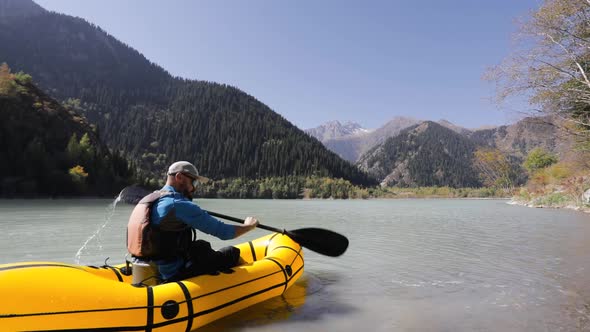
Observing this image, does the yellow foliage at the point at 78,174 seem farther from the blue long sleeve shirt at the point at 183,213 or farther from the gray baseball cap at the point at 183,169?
the gray baseball cap at the point at 183,169

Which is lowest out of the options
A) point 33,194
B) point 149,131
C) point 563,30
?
point 33,194

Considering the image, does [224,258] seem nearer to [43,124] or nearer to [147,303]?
[147,303]

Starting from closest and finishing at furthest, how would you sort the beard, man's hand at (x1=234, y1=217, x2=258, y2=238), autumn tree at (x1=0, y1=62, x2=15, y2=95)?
the beard
man's hand at (x1=234, y1=217, x2=258, y2=238)
autumn tree at (x1=0, y1=62, x2=15, y2=95)

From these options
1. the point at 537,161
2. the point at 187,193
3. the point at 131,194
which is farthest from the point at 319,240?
the point at 537,161

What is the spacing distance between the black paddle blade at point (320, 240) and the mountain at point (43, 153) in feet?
194

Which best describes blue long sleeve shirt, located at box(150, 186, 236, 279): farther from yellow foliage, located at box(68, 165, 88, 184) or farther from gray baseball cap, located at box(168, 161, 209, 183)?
yellow foliage, located at box(68, 165, 88, 184)

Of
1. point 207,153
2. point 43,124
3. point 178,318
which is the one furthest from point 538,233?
point 207,153

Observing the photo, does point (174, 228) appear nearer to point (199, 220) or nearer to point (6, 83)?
point (199, 220)

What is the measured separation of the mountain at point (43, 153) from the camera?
57.5m

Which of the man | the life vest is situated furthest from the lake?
the life vest

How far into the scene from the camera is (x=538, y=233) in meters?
18.0

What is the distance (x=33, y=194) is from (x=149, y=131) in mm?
124549

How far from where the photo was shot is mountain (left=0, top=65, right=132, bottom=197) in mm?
57469

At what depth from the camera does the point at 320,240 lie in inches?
328
